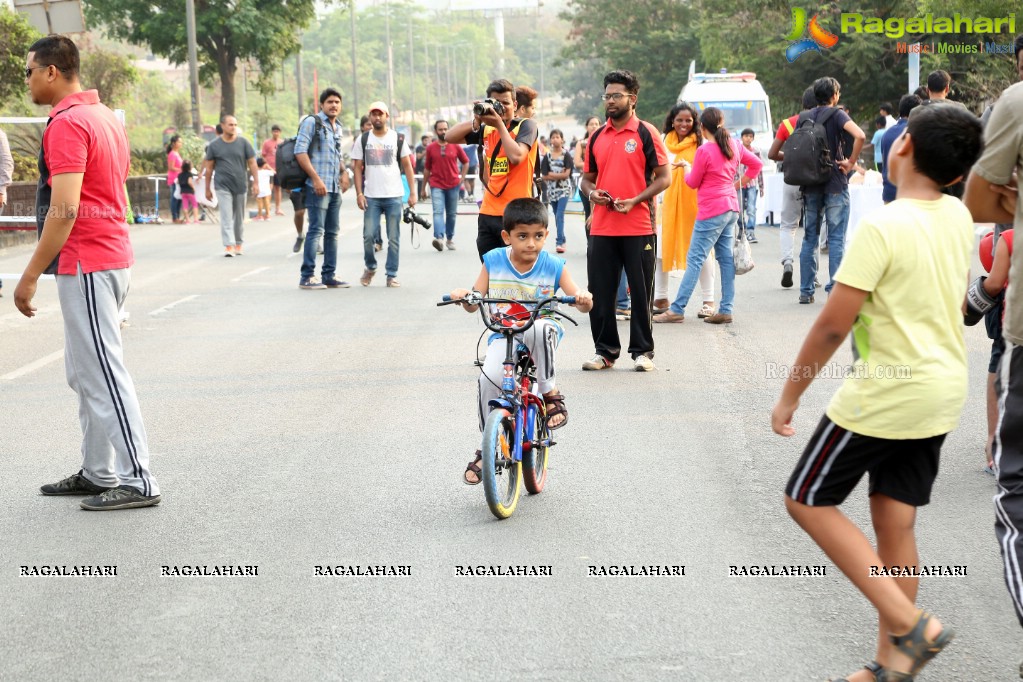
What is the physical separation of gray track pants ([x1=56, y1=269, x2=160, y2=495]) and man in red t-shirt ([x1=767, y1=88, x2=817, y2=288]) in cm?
812

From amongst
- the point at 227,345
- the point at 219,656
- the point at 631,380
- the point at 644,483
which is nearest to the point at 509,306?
the point at 644,483

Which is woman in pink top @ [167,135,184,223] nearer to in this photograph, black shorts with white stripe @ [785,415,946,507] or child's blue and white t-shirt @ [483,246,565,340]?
child's blue and white t-shirt @ [483,246,565,340]

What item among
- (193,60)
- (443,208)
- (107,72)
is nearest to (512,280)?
(443,208)

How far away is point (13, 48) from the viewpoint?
2430 centimetres

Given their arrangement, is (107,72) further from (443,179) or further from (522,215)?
(522,215)

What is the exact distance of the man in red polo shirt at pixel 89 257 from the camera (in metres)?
5.62

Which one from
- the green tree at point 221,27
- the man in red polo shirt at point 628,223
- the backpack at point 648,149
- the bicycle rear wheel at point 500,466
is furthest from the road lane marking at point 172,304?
the green tree at point 221,27

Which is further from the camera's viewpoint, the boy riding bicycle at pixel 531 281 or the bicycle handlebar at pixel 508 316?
the boy riding bicycle at pixel 531 281

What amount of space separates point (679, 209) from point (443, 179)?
23.0 feet

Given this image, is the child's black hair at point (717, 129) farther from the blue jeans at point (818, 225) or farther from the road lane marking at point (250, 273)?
the road lane marking at point (250, 273)

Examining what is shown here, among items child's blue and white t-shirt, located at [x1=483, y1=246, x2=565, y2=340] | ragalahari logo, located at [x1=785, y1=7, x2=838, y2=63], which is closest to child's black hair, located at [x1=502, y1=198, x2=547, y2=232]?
child's blue and white t-shirt, located at [x1=483, y1=246, x2=565, y2=340]

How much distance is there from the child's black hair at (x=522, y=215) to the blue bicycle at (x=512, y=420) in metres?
0.36

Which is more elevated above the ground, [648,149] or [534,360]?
[648,149]

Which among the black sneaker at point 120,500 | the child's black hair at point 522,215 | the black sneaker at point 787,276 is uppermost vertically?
the child's black hair at point 522,215
